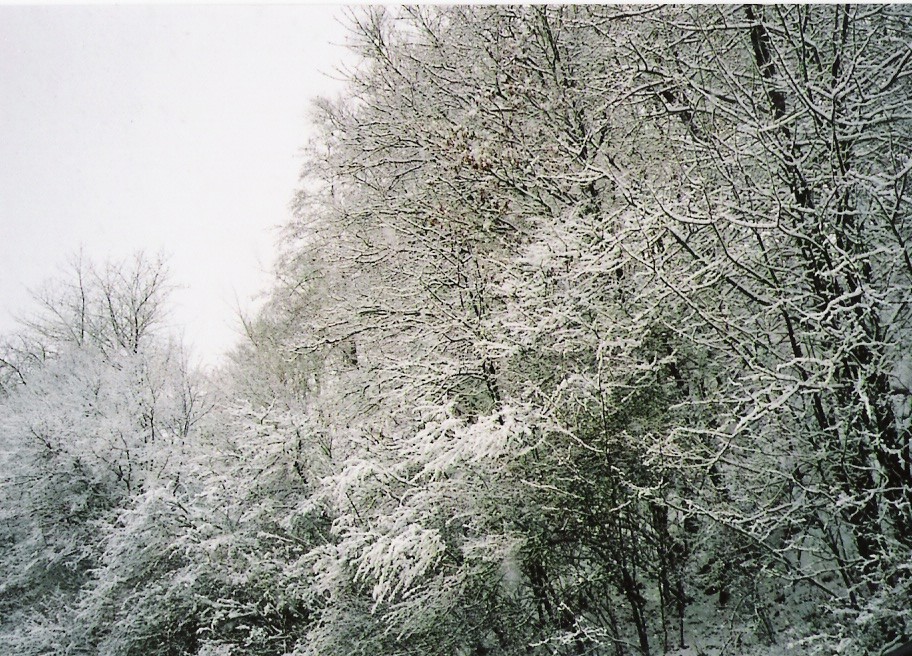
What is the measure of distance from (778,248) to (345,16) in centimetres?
453

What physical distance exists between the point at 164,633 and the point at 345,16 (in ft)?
24.9

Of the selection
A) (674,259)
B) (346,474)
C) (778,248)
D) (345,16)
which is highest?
(345,16)

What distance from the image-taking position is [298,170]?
8688 mm

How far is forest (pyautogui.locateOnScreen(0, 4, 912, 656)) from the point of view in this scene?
8.99 ft

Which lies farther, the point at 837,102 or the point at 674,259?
the point at 674,259

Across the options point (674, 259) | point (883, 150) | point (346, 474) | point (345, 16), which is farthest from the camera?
point (345, 16)

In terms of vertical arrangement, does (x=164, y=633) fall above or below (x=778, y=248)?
below

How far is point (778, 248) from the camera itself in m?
2.75

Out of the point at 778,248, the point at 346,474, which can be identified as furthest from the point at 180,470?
the point at 778,248

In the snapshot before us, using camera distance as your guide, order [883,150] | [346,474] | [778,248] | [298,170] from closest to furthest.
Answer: [778,248], [883,150], [346,474], [298,170]

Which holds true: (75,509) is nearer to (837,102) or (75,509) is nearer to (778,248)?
(778,248)

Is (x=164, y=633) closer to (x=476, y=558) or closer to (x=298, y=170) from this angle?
(x=476, y=558)

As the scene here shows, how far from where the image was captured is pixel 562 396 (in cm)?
393

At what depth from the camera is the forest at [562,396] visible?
274cm
